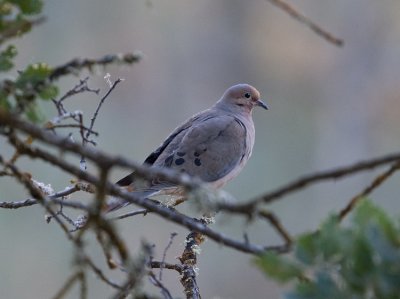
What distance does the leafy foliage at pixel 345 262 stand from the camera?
989 millimetres

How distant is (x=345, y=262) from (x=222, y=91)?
53.6ft

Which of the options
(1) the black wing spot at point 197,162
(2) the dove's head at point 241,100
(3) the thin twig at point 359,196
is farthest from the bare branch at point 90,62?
(2) the dove's head at point 241,100

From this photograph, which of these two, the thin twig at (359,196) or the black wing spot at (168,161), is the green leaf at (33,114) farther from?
the black wing spot at (168,161)

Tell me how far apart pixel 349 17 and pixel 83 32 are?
532 cm

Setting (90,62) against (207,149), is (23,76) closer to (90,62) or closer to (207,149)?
(90,62)

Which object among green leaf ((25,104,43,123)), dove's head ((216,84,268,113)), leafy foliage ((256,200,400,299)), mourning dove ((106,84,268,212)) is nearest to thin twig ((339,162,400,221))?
leafy foliage ((256,200,400,299))

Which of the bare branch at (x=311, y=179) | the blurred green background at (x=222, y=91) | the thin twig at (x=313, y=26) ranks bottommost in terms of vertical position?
the bare branch at (x=311, y=179)

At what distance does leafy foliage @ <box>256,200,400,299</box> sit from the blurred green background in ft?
31.9

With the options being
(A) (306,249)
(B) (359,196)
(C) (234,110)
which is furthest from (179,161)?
(A) (306,249)

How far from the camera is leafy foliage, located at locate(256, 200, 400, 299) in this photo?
38.9 inches

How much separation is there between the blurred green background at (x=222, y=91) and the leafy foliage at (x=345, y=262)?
9729mm

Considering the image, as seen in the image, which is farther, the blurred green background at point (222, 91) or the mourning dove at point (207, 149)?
the blurred green background at point (222, 91)

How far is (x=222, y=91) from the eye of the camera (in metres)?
17.3

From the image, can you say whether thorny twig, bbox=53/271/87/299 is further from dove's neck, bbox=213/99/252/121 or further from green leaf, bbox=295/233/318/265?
dove's neck, bbox=213/99/252/121
